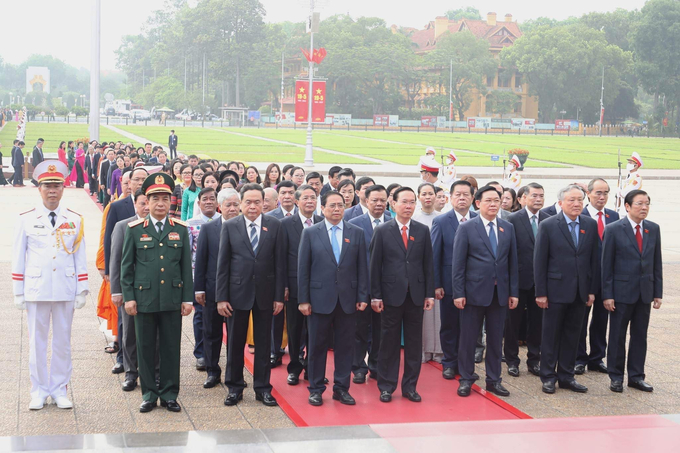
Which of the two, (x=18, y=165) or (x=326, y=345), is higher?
(x=18, y=165)

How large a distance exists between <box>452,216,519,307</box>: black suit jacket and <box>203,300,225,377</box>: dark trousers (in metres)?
2.16

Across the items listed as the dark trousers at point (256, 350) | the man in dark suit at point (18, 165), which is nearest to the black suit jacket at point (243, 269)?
the dark trousers at point (256, 350)

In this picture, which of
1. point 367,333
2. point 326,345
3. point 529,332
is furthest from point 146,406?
point 529,332

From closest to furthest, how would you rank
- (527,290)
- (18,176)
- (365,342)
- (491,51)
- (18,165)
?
(365,342), (527,290), (18,165), (18,176), (491,51)

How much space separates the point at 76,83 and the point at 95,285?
19831cm

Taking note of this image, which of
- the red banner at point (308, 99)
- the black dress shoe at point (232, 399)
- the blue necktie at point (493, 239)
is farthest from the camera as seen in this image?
the red banner at point (308, 99)

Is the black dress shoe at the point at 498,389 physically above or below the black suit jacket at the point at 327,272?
below

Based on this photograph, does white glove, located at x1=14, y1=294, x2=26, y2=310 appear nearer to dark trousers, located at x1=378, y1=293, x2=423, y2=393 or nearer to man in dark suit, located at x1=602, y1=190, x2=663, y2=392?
dark trousers, located at x1=378, y1=293, x2=423, y2=393

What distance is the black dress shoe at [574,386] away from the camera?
715cm

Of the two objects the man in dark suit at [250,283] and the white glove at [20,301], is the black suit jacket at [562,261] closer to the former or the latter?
the man in dark suit at [250,283]

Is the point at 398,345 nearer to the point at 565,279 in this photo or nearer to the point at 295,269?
the point at 295,269

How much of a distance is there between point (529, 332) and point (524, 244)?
35.7 inches

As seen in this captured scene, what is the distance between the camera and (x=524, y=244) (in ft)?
25.6

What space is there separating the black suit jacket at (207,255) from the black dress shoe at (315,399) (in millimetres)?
1283
